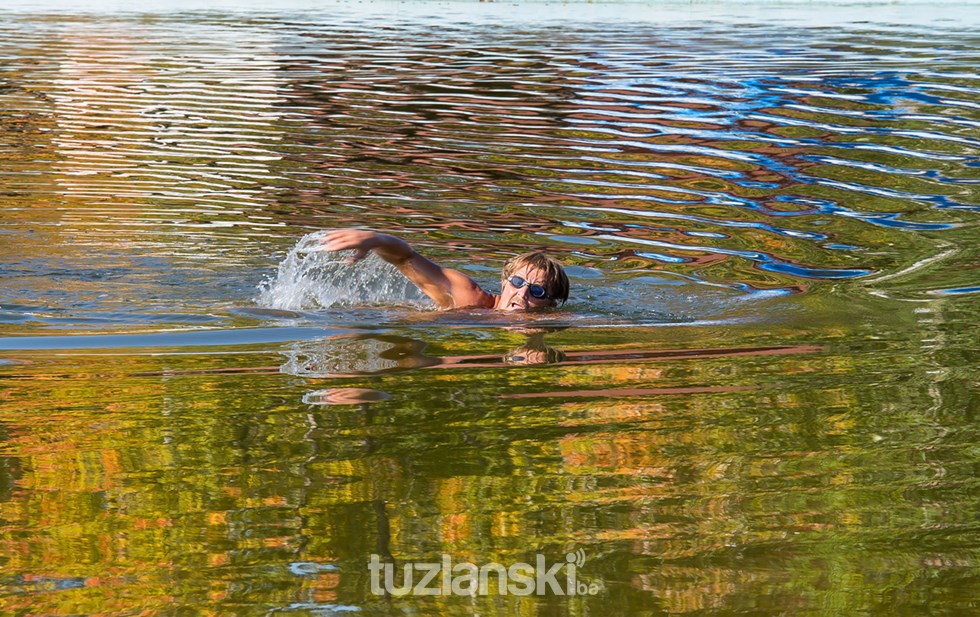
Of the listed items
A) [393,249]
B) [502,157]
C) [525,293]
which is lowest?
[525,293]

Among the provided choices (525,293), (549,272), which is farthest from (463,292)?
(549,272)

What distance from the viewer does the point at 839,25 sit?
36375 mm

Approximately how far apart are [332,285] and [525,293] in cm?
166

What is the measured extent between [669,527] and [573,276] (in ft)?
17.3

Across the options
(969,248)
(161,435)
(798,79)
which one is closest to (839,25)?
(798,79)

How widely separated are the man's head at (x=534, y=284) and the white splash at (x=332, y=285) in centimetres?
63

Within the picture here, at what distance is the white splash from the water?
0.10ft

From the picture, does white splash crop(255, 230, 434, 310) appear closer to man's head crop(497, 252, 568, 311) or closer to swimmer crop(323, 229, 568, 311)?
swimmer crop(323, 229, 568, 311)

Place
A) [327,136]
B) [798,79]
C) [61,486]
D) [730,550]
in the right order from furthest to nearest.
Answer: [798,79] → [327,136] → [61,486] → [730,550]

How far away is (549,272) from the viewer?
25.7ft

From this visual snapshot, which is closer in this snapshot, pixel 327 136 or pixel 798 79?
pixel 327 136

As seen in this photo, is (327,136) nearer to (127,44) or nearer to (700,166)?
(700,166)

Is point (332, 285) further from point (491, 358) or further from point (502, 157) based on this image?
point (502, 157)

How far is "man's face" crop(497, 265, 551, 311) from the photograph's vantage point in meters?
7.88
